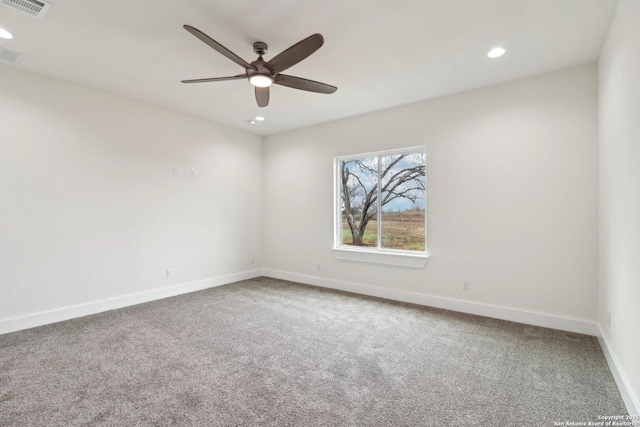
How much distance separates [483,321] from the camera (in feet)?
10.7

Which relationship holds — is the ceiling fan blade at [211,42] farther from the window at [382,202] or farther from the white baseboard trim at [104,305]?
the white baseboard trim at [104,305]

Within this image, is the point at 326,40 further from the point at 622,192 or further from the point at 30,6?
the point at 622,192

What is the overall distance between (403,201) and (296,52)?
272 cm

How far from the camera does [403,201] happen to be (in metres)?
4.21

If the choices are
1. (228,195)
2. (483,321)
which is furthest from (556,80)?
(228,195)

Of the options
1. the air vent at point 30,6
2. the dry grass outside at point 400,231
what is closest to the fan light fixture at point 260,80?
the air vent at point 30,6

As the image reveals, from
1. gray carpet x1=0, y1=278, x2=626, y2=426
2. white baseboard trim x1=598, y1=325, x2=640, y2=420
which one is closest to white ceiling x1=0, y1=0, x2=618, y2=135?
white baseboard trim x1=598, y1=325, x2=640, y2=420

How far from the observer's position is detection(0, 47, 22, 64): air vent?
2.70 metres

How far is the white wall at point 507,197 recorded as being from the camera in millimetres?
2934

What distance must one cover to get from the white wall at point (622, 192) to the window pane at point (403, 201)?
6.02 feet

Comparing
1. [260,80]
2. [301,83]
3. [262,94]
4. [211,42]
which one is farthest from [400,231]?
[211,42]

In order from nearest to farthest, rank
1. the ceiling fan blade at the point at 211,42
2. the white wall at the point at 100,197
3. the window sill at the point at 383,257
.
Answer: the ceiling fan blade at the point at 211,42
the white wall at the point at 100,197
the window sill at the point at 383,257

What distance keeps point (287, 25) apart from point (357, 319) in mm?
2993

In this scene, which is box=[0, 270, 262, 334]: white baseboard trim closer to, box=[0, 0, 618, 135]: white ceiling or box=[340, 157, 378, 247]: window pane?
box=[340, 157, 378, 247]: window pane
